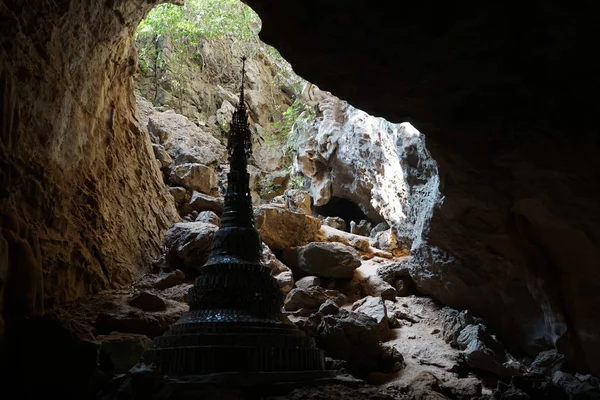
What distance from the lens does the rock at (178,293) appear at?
8.38m

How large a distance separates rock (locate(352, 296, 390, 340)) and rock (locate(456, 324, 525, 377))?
136cm

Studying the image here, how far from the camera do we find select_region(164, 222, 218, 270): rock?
371 inches

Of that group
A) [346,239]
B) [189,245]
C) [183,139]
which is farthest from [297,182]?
[189,245]

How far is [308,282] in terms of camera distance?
10.3 metres

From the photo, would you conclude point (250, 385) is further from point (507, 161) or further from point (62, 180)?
point (62, 180)

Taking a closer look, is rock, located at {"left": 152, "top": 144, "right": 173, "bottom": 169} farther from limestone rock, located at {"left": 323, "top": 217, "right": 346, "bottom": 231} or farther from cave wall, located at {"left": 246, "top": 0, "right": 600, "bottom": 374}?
cave wall, located at {"left": 246, "top": 0, "right": 600, "bottom": 374}

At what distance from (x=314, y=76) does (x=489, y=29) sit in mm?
1866

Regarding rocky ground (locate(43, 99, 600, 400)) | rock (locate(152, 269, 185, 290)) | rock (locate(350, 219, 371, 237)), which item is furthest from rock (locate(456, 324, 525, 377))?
rock (locate(350, 219, 371, 237))

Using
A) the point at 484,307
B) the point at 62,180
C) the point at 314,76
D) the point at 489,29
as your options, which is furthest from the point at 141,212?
the point at 489,29

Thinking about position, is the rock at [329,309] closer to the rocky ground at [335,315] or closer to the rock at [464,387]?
the rocky ground at [335,315]

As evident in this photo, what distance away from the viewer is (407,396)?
6270 millimetres

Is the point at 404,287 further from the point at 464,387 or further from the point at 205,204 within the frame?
the point at 205,204

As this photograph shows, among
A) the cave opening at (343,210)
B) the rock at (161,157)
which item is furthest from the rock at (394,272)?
the rock at (161,157)

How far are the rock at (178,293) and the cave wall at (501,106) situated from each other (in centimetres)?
470
